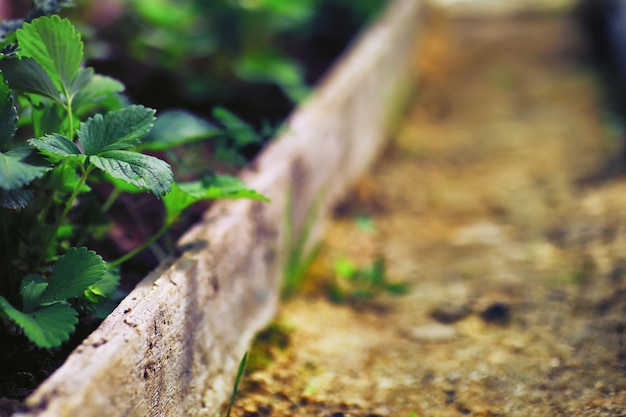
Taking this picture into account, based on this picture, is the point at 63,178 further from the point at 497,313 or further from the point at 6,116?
the point at 497,313

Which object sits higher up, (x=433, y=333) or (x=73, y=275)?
(x=73, y=275)

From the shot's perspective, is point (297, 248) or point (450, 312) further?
point (297, 248)

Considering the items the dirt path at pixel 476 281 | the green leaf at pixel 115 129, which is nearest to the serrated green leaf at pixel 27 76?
the green leaf at pixel 115 129

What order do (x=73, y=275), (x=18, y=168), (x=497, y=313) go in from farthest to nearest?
(x=497, y=313) < (x=73, y=275) < (x=18, y=168)

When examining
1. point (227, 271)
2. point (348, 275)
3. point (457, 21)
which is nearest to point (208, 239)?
point (227, 271)

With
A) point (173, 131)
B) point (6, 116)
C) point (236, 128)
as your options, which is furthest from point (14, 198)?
point (236, 128)

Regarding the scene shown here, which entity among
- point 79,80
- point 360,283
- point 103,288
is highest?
point 79,80

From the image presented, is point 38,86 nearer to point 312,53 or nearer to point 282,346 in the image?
point 282,346

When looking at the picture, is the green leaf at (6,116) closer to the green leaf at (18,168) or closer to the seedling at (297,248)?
the green leaf at (18,168)
